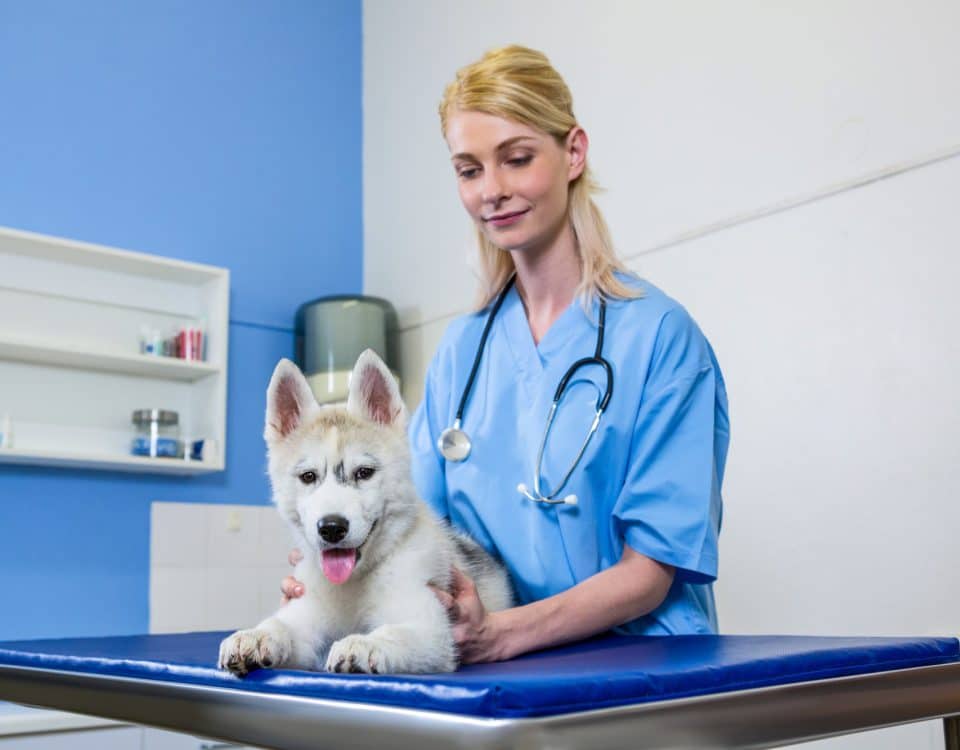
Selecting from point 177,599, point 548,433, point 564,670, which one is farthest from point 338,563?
point 177,599

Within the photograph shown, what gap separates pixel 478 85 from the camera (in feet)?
4.71

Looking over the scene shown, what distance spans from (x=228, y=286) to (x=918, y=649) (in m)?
3.01

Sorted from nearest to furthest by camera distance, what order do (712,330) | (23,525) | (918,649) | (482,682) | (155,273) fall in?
(482,682)
(918,649)
(712,330)
(23,525)
(155,273)

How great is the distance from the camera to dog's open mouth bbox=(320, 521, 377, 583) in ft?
3.12

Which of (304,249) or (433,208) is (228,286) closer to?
(304,249)

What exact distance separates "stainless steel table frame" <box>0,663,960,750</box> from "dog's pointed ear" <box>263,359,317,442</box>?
27 centimetres

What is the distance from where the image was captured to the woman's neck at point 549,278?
62.1 inches

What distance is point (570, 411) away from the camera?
1418 millimetres

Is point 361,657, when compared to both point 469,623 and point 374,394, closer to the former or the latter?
point 469,623

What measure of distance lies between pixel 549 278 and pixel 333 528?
77 cm

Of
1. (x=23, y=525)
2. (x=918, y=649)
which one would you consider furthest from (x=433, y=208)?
(x=918, y=649)

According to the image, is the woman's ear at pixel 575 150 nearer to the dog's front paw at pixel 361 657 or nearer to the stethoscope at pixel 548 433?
the stethoscope at pixel 548 433

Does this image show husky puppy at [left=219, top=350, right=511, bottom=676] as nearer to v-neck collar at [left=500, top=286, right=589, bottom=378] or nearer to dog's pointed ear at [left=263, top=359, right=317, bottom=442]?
dog's pointed ear at [left=263, top=359, right=317, bottom=442]

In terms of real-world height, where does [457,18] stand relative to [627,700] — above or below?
above
